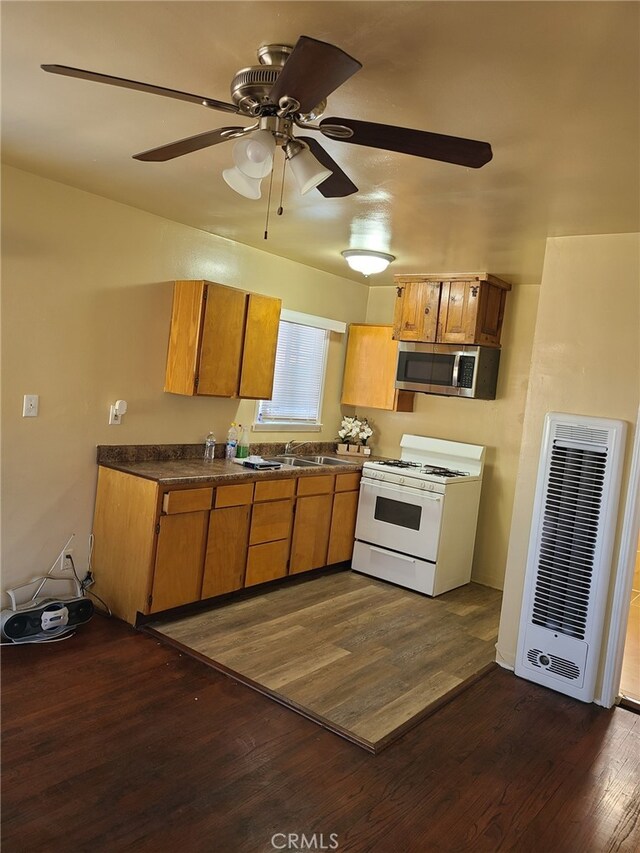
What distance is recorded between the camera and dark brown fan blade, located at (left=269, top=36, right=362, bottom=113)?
1.33 m

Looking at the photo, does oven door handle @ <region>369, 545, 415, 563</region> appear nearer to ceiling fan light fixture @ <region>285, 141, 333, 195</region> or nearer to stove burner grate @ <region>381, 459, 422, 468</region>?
stove burner grate @ <region>381, 459, 422, 468</region>

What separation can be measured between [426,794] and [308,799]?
0.47m

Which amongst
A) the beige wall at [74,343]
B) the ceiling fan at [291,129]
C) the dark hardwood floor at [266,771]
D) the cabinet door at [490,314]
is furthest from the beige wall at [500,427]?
the ceiling fan at [291,129]

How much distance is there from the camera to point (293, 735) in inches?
107

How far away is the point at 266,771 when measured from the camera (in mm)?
2445

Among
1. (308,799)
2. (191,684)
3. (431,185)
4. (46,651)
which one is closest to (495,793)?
(308,799)

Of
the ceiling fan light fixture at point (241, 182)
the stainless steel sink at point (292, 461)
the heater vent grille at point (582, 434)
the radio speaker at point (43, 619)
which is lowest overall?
the radio speaker at point (43, 619)

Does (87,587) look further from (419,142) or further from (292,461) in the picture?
(419,142)

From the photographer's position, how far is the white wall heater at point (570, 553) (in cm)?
322

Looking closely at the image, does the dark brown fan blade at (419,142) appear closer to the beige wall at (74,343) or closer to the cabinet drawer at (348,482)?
the beige wall at (74,343)

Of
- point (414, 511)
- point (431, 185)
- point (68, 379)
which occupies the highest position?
point (431, 185)

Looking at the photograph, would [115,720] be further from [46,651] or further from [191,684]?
[46,651]

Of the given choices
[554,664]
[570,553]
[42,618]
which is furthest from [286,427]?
[554,664]

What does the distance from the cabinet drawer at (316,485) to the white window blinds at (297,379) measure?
28.3 inches
